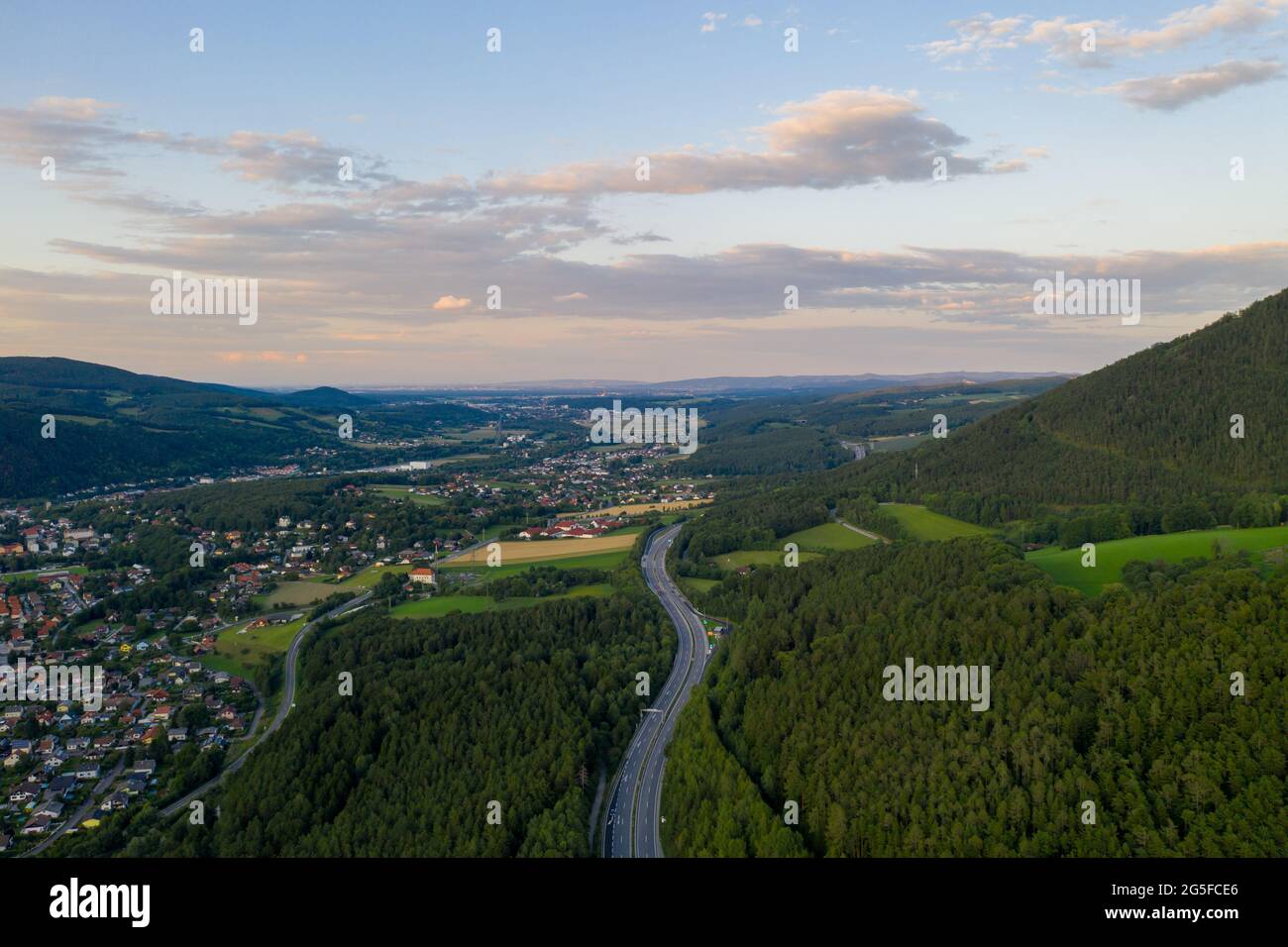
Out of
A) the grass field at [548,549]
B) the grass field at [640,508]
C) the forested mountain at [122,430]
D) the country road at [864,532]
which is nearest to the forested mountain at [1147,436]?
the country road at [864,532]

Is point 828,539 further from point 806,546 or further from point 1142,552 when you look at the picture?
point 1142,552

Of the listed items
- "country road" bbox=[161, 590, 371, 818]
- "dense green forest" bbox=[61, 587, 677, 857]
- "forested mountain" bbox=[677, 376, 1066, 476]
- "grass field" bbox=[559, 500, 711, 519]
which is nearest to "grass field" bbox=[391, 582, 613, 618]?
"dense green forest" bbox=[61, 587, 677, 857]

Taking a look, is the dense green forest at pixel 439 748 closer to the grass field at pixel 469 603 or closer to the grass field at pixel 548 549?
the grass field at pixel 469 603

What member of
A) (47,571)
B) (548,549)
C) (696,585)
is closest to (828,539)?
(696,585)

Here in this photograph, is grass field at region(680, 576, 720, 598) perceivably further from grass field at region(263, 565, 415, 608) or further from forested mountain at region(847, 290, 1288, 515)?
forested mountain at region(847, 290, 1288, 515)

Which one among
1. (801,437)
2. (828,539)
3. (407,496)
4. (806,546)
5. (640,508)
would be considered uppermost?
(801,437)

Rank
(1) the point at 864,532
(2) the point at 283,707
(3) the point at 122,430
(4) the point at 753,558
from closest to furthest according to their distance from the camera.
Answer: (2) the point at 283,707
(4) the point at 753,558
(1) the point at 864,532
(3) the point at 122,430
